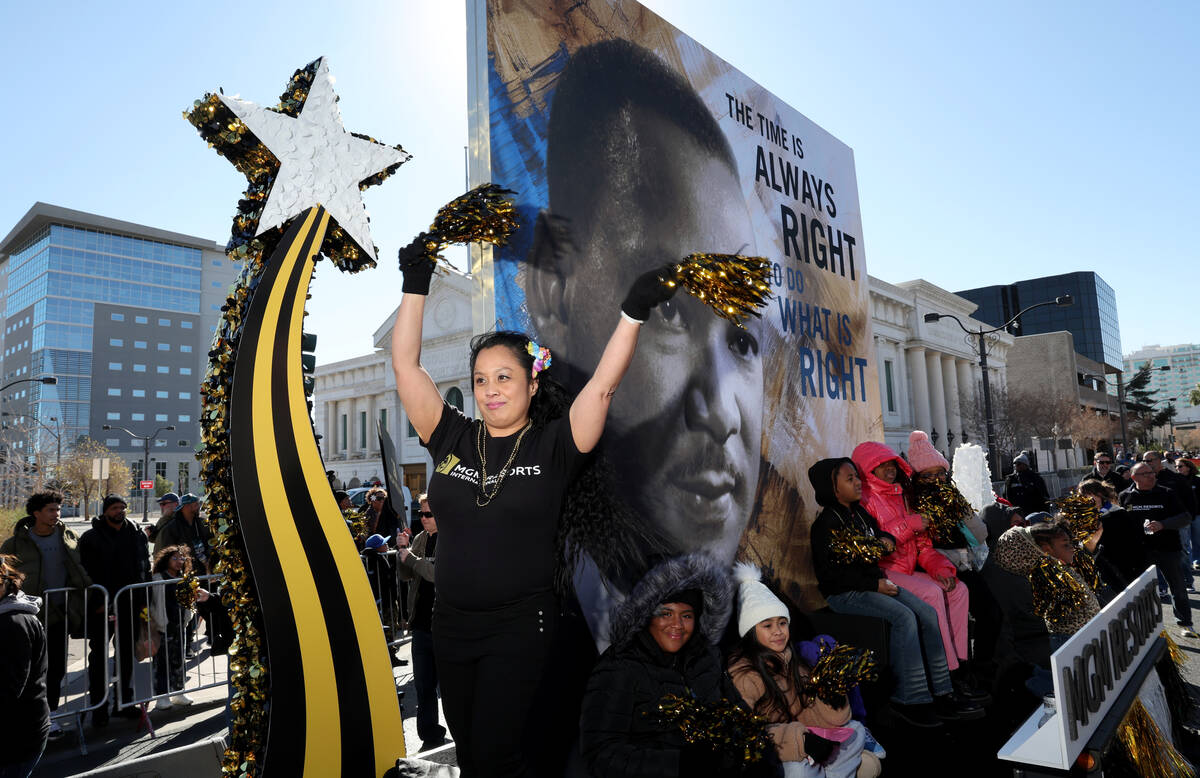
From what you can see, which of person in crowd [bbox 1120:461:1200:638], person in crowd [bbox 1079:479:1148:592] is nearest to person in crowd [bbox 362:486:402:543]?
person in crowd [bbox 1079:479:1148:592]

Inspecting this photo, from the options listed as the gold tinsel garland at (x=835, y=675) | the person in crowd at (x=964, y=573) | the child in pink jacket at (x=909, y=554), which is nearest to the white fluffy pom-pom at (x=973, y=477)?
the person in crowd at (x=964, y=573)

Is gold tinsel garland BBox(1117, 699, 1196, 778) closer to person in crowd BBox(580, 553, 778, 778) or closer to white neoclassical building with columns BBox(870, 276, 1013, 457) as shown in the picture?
person in crowd BBox(580, 553, 778, 778)

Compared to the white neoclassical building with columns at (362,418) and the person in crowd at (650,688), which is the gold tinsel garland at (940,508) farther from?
the white neoclassical building with columns at (362,418)

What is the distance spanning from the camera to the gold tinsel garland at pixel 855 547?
166 inches

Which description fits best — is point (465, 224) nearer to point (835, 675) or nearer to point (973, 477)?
point (835, 675)

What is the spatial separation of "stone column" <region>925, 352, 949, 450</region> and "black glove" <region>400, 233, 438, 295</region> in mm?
51324

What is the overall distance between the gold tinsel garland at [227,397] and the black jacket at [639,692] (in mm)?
1220

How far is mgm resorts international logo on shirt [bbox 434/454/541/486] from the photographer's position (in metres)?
2.20

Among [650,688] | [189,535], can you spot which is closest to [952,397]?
[189,535]

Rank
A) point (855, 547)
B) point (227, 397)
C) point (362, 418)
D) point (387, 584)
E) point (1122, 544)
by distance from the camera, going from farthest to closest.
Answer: point (362, 418), point (387, 584), point (1122, 544), point (855, 547), point (227, 397)

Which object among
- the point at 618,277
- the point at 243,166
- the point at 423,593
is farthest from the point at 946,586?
the point at 243,166

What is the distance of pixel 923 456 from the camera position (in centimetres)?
539

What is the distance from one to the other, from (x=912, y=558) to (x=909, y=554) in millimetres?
33

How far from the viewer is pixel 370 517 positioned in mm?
8906
